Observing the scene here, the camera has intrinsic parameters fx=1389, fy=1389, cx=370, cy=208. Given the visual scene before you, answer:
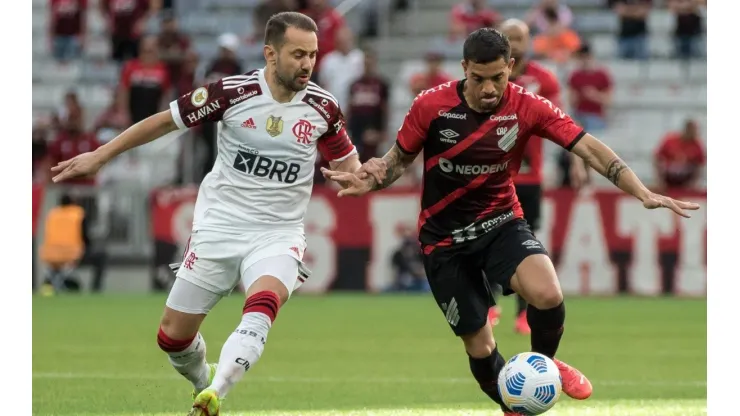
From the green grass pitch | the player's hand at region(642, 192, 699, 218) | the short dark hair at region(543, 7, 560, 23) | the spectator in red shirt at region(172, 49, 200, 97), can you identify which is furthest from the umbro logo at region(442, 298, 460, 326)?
the short dark hair at region(543, 7, 560, 23)

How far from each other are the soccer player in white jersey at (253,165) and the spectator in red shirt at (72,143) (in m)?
13.8

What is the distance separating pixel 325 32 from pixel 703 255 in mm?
7047

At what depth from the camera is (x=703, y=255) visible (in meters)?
19.2

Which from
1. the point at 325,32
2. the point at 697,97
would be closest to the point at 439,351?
the point at 325,32

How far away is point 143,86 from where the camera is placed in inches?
858

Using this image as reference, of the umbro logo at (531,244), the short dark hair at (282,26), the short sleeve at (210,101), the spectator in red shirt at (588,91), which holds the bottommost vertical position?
the umbro logo at (531,244)

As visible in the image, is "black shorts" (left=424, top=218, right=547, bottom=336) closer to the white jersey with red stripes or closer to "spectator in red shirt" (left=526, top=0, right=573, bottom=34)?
the white jersey with red stripes

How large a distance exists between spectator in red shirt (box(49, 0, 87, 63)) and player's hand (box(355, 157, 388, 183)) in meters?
19.0

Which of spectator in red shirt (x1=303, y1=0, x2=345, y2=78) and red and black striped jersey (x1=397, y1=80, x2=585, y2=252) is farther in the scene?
spectator in red shirt (x1=303, y1=0, x2=345, y2=78)

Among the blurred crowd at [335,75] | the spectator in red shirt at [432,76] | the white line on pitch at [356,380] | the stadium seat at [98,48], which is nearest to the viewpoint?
the white line on pitch at [356,380]

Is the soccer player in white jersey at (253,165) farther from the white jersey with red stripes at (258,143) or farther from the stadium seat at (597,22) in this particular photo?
the stadium seat at (597,22)

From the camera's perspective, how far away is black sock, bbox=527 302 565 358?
7.51m

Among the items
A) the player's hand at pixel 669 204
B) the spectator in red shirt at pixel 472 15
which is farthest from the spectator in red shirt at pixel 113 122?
the player's hand at pixel 669 204

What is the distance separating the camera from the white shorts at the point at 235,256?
7.68 meters
